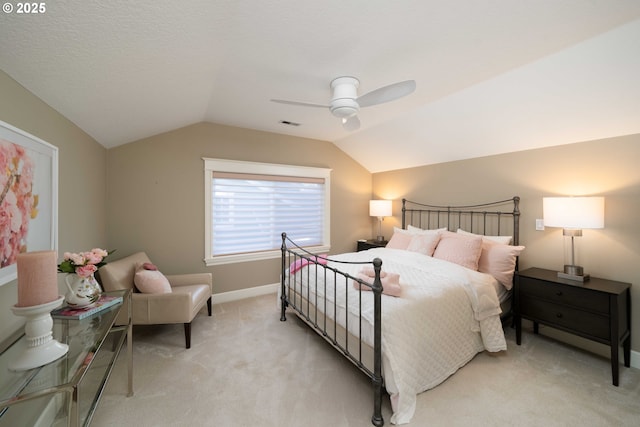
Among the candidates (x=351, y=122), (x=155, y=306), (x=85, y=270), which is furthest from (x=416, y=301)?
(x=155, y=306)

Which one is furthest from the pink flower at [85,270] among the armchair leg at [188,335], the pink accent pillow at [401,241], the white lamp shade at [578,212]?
the white lamp shade at [578,212]

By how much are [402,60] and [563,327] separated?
8.98ft

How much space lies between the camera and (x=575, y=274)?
96.9 inches

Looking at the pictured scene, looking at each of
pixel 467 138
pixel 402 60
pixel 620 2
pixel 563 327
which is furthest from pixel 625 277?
pixel 402 60

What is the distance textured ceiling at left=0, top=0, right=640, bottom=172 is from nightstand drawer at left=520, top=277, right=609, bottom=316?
1.49 meters

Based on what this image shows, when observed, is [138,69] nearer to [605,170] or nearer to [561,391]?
[561,391]

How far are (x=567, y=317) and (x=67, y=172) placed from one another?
4458 mm

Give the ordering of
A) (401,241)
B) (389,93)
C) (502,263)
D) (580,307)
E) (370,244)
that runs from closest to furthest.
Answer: (389,93) < (580,307) < (502,263) < (401,241) < (370,244)

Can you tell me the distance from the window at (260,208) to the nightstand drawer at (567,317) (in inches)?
114

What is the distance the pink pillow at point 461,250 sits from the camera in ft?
9.51

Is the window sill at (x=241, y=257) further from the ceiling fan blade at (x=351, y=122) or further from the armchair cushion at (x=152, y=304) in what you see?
the ceiling fan blade at (x=351, y=122)

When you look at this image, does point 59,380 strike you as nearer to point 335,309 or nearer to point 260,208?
point 335,309

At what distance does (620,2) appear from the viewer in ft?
Result: 4.82

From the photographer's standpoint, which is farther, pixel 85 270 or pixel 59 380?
pixel 85 270
